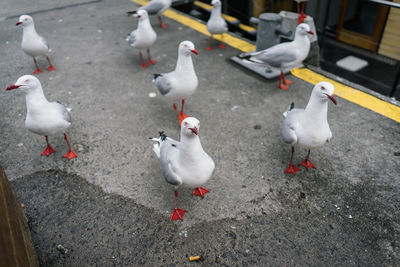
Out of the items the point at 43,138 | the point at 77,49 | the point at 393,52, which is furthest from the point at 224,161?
the point at 393,52

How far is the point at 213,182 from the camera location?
3.17m

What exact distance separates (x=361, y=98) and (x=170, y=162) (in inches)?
124

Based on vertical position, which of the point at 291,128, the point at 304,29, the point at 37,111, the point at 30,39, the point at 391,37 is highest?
the point at 304,29

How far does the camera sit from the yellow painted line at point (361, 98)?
3.99 metres

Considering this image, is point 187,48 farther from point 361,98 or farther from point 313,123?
point 361,98

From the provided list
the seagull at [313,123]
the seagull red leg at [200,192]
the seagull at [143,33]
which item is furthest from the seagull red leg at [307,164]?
the seagull at [143,33]

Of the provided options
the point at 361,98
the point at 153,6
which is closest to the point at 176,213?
the point at 361,98

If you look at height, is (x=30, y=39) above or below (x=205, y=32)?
above

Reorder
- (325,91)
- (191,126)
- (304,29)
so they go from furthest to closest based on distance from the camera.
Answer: (304,29) < (325,91) < (191,126)

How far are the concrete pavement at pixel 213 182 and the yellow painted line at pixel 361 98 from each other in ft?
0.50

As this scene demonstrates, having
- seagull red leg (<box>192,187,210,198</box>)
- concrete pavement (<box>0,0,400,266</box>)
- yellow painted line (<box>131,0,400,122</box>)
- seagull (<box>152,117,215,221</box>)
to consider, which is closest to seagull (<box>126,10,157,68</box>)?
concrete pavement (<box>0,0,400,266</box>)

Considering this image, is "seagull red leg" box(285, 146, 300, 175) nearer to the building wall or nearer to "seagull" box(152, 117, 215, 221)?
"seagull" box(152, 117, 215, 221)

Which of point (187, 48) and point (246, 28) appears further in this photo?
point (246, 28)

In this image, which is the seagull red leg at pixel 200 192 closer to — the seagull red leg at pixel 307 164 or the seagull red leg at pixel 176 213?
the seagull red leg at pixel 176 213
